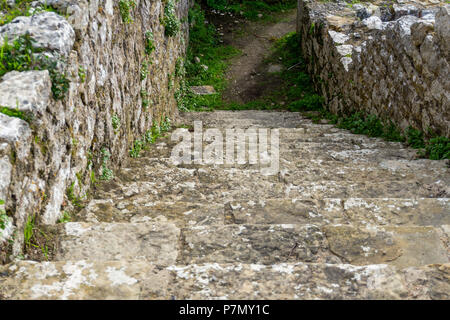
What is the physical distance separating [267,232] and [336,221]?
563mm

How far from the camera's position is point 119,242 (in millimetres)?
1999

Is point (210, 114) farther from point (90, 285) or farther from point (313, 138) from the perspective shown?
point (90, 285)

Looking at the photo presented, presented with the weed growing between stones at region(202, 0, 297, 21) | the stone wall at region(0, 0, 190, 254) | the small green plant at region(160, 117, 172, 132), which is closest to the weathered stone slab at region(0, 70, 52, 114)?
the stone wall at region(0, 0, 190, 254)

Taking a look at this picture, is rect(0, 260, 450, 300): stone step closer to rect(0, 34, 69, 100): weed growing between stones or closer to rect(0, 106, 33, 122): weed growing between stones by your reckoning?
rect(0, 106, 33, 122): weed growing between stones

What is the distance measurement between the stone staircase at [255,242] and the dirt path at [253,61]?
5.76m

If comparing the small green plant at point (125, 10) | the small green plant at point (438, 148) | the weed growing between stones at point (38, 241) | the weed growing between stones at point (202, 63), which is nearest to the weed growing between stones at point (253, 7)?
the weed growing between stones at point (202, 63)

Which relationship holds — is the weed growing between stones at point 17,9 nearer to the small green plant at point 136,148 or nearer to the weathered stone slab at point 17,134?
the weathered stone slab at point 17,134

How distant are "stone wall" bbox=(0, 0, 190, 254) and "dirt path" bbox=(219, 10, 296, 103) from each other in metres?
4.85

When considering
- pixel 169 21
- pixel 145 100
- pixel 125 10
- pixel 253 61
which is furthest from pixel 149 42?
pixel 253 61

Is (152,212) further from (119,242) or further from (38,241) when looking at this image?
(38,241)

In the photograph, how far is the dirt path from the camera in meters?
9.05

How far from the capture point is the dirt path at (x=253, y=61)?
29.7 feet

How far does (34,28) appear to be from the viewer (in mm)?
2492

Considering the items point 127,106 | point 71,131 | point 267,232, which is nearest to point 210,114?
point 127,106
